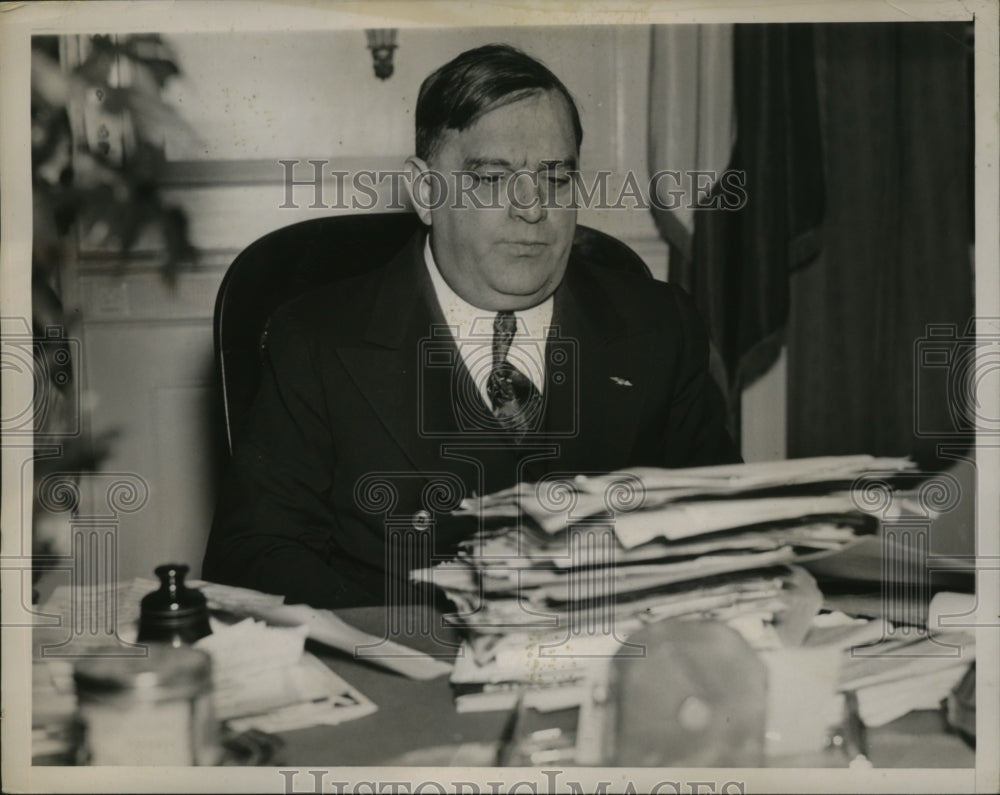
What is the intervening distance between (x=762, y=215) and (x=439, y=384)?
22.1 inches

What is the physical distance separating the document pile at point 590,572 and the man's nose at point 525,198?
40 centimetres

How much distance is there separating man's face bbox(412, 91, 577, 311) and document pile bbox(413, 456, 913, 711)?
0.31m

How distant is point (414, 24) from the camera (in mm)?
1681

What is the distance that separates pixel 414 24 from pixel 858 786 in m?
1.35

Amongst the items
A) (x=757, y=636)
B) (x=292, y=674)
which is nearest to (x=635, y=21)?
(x=757, y=636)

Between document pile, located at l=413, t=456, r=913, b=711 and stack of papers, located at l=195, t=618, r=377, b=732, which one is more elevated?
document pile, located at l=413, t=456, r=913, b=711

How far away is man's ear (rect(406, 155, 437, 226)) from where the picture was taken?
5.49 ft

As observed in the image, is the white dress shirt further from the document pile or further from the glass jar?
the glass jar

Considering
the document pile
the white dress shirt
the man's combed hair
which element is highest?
the man's combed hair

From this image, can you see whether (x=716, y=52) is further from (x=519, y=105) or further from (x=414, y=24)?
(x=414, y=24)

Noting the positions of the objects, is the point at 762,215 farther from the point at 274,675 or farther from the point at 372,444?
the point at 274,675

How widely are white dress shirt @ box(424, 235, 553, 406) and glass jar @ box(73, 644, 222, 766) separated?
62cm

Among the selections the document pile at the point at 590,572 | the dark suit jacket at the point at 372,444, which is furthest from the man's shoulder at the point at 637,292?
the document pile at the point at 590,572

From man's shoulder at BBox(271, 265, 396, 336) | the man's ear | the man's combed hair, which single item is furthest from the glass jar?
the man's combed hair
